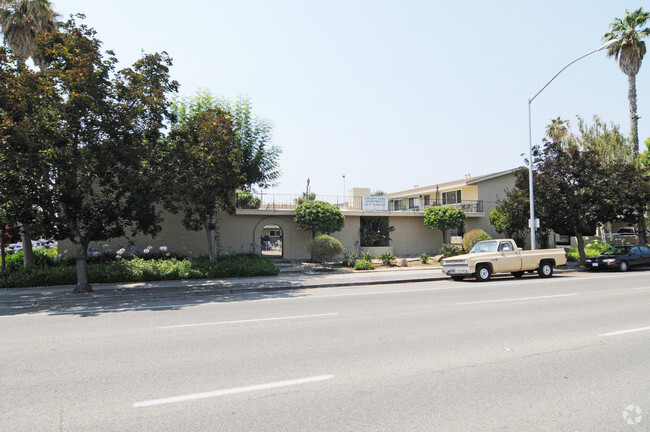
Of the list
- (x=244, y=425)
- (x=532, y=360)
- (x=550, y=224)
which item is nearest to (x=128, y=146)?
(x=244, y=425)

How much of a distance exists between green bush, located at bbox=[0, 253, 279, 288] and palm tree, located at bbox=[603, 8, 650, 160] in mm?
26570

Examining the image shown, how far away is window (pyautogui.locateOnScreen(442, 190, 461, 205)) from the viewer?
1409 inches

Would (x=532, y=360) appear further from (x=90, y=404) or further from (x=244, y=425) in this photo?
(x=90, y=404)

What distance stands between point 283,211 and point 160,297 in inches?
485

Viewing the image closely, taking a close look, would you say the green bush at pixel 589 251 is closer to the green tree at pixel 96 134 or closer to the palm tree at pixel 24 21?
the green tree at pixel 96 134

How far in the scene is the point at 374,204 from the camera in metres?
27.6

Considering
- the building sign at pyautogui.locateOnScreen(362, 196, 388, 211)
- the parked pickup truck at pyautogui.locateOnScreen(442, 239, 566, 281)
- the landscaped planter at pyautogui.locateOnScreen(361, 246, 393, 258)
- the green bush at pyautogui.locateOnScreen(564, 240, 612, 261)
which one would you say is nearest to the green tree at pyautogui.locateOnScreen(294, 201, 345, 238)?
the building sign at pyautogui.locateOnScreen(362, 196, 388, 211)

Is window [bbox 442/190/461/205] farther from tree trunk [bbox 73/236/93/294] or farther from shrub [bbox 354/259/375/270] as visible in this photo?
tree trunk [bbox 73/236/93/294]

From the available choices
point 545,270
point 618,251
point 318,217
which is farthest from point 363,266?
point 618,251

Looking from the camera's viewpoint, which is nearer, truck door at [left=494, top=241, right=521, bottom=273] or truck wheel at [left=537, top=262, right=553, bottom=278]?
truck door at [left=494, top=241, right=521, bottom=273]

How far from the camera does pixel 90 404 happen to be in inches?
161

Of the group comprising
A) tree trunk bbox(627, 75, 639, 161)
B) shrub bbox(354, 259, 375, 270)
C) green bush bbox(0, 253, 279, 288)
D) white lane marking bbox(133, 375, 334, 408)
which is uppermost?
tree trunk bbox(627, 75, 639, 161)

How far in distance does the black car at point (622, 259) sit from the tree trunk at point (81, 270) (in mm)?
23170

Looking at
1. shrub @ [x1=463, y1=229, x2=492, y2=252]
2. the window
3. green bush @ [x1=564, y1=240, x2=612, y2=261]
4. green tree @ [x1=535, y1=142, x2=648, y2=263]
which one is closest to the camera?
green tree @ [x1=535, y1=142, x2=648, y2=263]
